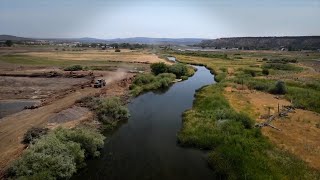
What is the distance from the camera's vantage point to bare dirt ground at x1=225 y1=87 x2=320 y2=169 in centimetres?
2525

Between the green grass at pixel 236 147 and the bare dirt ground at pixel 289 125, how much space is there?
1619mm

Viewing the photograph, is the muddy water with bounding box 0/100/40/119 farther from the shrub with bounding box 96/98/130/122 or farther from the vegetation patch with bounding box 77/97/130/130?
the shrub with bounding box 96/98/130/122

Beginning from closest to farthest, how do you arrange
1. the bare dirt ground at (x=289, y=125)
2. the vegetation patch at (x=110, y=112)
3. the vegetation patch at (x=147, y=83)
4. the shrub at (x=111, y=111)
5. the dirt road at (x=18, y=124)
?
the dirt road at (x=18, y=124), the bare dirt ground at (x=289, y=125), the vegetation patch at (x=110, y=112), the shrub at (x=111, y=111), the vegetation patch at (x=147, y=83)

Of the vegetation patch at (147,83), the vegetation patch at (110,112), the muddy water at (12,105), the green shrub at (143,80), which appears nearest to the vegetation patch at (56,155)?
the vegetation patch at (110,112)

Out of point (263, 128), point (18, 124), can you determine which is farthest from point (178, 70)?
point (18, 124)

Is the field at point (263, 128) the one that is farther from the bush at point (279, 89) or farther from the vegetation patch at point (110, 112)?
the vegetation patch at point (110, 112)

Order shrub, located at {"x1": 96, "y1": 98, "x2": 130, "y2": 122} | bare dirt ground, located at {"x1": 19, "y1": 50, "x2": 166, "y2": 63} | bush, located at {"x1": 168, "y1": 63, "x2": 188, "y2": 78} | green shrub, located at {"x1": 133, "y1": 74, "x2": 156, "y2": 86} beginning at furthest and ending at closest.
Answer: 1. bare dirt ground, located at {"x1": 19, "y1": 50, "x2": 166, "y2": 63}
2. bush, located at {"x1": 168, "y1": 63, "x2": 188, "y2": 78}
3. green shrub, located at {"x1": 133, "y1": 74, "x2": 156, "y2": 86}
4. shrub, located at {"x1": 96, "y1": 98, "x2": 130, "y2": 122}

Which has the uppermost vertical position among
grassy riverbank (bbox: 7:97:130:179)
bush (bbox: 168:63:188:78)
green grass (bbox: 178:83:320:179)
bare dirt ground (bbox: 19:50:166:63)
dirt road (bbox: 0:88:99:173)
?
grassy riverbank (bbox: 7:97:130:179)

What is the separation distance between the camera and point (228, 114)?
105 feet

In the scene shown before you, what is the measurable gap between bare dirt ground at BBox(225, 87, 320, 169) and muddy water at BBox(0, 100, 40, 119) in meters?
24.9

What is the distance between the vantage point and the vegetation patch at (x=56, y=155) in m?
19.5

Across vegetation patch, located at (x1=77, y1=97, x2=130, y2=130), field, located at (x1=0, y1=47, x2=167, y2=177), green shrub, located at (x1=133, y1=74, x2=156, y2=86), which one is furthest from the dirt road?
green shrub, located at (x1=133, y1=74, x2=156, y2=86)

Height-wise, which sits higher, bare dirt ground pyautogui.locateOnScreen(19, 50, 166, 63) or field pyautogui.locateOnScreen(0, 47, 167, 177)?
field pyautogui.locateOnScreen(0, 47, 167, 177)

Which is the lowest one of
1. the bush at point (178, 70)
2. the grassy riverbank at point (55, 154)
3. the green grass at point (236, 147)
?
the bush at point (178, 70)
